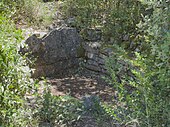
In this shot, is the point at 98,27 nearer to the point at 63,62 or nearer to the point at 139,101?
the point at 63,62

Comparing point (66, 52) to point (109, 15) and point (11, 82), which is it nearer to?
point (109, 15)

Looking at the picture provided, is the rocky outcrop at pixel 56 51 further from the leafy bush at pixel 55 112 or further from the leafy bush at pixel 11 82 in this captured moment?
the leafy bush at pixel 11 82

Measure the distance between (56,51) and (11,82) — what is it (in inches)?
88.7

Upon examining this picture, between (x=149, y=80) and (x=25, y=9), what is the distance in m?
3.69

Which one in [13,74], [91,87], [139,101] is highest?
[13,74]

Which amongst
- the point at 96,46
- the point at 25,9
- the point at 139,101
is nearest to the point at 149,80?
the point at 139,101

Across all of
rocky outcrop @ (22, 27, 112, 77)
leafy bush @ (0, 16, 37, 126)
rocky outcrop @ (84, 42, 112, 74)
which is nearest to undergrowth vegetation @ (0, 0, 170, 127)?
leafy bush @ (0, 16, 37, 126)

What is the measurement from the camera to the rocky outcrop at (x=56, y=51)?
15.5ft

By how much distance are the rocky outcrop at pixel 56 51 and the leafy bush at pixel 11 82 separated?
1.81m

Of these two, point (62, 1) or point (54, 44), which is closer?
point (54, 44)

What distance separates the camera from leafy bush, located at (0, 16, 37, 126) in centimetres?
261

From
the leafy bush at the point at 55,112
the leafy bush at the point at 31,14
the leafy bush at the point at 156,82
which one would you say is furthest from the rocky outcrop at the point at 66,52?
the leafy bush at the point at 156,82

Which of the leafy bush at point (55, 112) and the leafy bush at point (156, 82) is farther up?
the leafy bush at point (156, 82)

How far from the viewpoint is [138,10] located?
14.6 feet
